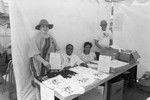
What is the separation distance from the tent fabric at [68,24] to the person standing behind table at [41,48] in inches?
5.0

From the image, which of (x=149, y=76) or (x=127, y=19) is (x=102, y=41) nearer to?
(x=127, y=19)

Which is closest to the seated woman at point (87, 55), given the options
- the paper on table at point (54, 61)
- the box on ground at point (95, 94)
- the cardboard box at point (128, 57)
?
the cardboard box at point (128, 57)

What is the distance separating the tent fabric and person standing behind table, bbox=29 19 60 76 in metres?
0.13

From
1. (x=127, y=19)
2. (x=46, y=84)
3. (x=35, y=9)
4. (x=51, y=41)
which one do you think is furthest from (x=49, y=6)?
(x=127, y=19)

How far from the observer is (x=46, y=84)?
4.78ft

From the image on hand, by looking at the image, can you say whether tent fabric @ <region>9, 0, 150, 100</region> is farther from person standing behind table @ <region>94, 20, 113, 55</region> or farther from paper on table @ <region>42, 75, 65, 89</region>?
paper on table @ <region>42, 75, 65, 89</region>

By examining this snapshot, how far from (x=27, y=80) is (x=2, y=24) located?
87.9 inches

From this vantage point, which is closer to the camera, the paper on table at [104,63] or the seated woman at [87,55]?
the paper on table at [104,63]

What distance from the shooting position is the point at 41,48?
1.77 meters

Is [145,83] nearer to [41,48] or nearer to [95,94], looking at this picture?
[95,94]

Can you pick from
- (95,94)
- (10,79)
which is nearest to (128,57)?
(95,94)

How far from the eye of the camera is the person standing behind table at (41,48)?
171 cm

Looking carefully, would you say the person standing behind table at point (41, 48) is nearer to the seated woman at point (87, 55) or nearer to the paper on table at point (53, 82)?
the paper on table at point (53, 82)

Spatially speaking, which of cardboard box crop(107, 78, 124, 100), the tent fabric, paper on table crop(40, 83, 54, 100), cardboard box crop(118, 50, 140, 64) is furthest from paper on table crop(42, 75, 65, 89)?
cardboard box crop(118, 50, 140, 64)
